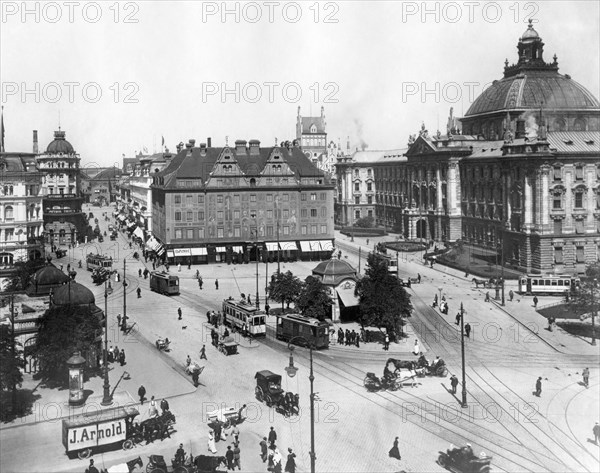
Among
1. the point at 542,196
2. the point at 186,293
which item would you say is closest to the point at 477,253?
the point at 542,196

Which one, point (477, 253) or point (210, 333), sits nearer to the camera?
point (210, 333)

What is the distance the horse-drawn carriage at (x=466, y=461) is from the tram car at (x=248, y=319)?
22879 millimetres

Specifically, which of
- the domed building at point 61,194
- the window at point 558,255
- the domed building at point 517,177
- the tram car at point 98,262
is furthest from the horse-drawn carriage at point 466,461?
the domed building at point 61,194

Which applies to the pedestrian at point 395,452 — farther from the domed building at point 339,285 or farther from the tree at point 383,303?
the domed building at point 339,285

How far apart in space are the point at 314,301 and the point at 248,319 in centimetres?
527

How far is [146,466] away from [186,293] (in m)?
38.5

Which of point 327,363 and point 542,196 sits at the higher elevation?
point 542,196

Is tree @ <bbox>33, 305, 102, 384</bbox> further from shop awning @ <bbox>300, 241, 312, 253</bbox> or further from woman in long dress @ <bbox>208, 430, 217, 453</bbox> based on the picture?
shop awning @ <bbox>300, 241, 312, 253</bbox>

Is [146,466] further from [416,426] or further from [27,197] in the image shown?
[27,197]

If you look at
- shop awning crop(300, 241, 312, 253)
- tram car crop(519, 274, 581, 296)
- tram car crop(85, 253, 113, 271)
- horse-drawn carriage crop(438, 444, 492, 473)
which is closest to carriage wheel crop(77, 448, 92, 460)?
horse-drawn carriage crop(438, 444, 492, 473)

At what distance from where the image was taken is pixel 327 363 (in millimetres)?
41219

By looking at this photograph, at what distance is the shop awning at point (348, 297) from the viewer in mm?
51500

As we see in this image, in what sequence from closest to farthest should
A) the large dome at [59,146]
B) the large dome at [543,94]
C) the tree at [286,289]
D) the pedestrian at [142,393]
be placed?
the pedestrian at [142,393] < the tree at [286,289] < the large dome at [543,94] < the large dome at [59,146]

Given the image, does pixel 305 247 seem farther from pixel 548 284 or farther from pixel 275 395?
pixel 275 395
